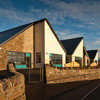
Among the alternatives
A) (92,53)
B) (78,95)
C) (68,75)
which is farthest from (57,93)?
(92,53)

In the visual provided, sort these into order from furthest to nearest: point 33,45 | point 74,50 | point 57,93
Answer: point 74,50 → point 33,45 → point 57,93

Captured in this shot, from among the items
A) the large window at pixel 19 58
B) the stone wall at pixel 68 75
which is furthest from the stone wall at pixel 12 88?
the large window at pixel 19 58

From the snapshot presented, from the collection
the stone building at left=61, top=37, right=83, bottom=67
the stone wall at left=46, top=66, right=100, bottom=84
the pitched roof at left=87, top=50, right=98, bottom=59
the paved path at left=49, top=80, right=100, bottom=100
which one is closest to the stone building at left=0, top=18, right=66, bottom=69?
the stone building at left=61, top=37, right=83, bottom=67

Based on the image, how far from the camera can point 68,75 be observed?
11.7 m

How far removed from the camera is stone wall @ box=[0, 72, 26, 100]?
3959 mm

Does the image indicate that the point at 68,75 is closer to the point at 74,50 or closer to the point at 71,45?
the point at 74,50

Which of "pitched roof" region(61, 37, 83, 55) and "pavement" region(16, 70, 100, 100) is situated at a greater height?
"pitched roof" region(61, 37, 83, 55)

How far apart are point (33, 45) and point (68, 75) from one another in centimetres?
1250

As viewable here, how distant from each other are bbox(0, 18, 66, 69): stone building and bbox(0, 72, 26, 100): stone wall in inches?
521

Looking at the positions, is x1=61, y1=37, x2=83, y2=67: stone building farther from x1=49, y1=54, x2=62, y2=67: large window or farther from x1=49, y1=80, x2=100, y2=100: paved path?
x1=49, y1=80, x2=100, y2=100: paved path

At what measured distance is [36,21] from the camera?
882 inches

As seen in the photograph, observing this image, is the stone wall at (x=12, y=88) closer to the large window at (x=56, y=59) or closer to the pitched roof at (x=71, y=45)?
the large window at (x=56, y=59)

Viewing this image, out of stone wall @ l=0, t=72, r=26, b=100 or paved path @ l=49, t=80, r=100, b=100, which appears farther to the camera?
paved path @ l=49, t=80, r=100, b=100

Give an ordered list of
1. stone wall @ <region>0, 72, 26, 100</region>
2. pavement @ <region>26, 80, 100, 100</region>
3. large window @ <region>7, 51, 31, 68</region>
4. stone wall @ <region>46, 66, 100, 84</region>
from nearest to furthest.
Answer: stone wall @ <region>0, 72, 26, 100</region>
pavement @ <region>26, 80, 100, 100</region>
stone wall @ <region>46, 66, 100, 84</region>
large window @ <region>7, 51, 31, 68</region>
